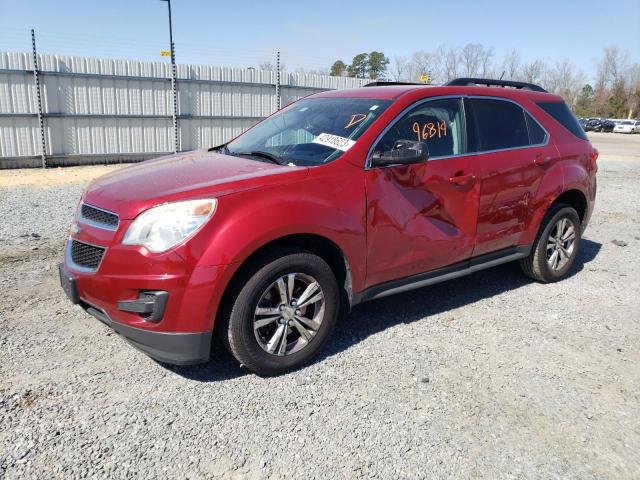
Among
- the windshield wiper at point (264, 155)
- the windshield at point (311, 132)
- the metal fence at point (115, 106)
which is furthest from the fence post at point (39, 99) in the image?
the windshield wiper at point (264, 155)

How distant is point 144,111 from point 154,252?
12578 millimetres

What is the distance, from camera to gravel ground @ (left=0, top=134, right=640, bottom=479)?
260 centimetres

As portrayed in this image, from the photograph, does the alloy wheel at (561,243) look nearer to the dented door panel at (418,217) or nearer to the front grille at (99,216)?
the dented door panel at (418,217)

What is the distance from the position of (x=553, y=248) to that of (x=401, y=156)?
2.57m

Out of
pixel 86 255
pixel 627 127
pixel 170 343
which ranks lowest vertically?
pixel 170 343

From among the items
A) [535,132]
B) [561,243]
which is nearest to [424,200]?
[535,132]

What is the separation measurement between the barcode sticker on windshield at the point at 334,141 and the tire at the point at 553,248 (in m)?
2.44

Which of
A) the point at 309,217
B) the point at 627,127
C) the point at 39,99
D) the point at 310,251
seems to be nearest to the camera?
the point at 309,217

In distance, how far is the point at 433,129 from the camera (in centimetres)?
408

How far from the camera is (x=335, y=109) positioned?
4.18m

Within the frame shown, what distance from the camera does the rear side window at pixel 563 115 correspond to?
5.10 metres

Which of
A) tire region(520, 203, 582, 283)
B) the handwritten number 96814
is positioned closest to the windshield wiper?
the handwritten number 96814

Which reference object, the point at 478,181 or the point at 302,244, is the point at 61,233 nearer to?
the point at 302,244

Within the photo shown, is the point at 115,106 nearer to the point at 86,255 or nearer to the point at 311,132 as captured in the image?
the point at 311,132
